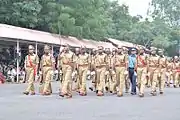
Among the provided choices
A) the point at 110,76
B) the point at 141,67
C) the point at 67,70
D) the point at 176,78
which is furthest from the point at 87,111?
the point at 176,78

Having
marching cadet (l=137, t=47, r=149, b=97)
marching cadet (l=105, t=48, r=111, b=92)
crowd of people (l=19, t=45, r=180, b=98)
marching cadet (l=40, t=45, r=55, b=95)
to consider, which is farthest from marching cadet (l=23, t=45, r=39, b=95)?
marching cadet (l=137, t=47, r=149, b=97)

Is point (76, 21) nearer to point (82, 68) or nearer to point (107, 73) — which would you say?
point (107, 73)

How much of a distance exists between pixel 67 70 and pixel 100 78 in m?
1.77

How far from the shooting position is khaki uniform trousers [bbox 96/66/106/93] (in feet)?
63.7

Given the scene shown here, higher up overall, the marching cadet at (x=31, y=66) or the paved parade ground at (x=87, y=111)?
the marching cadet at (x=31, y=66)

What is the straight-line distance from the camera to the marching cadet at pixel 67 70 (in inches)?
709

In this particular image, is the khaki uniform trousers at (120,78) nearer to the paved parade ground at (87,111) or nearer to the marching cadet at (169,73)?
the paved parade ground at (87,111)

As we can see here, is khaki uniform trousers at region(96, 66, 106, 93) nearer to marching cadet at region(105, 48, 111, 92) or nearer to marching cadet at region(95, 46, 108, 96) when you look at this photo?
marching cadet at region(95, 46, 108, 96)

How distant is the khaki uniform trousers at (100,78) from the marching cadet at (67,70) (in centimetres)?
151

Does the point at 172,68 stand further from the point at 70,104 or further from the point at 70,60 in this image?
the point at 70,104

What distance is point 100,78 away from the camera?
19438 mm

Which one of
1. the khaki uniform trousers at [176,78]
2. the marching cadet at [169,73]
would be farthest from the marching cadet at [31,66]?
the marching cadet at [169,73]

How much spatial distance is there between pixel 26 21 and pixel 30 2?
5.13 ft

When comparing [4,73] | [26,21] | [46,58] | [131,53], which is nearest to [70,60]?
[46,58]
